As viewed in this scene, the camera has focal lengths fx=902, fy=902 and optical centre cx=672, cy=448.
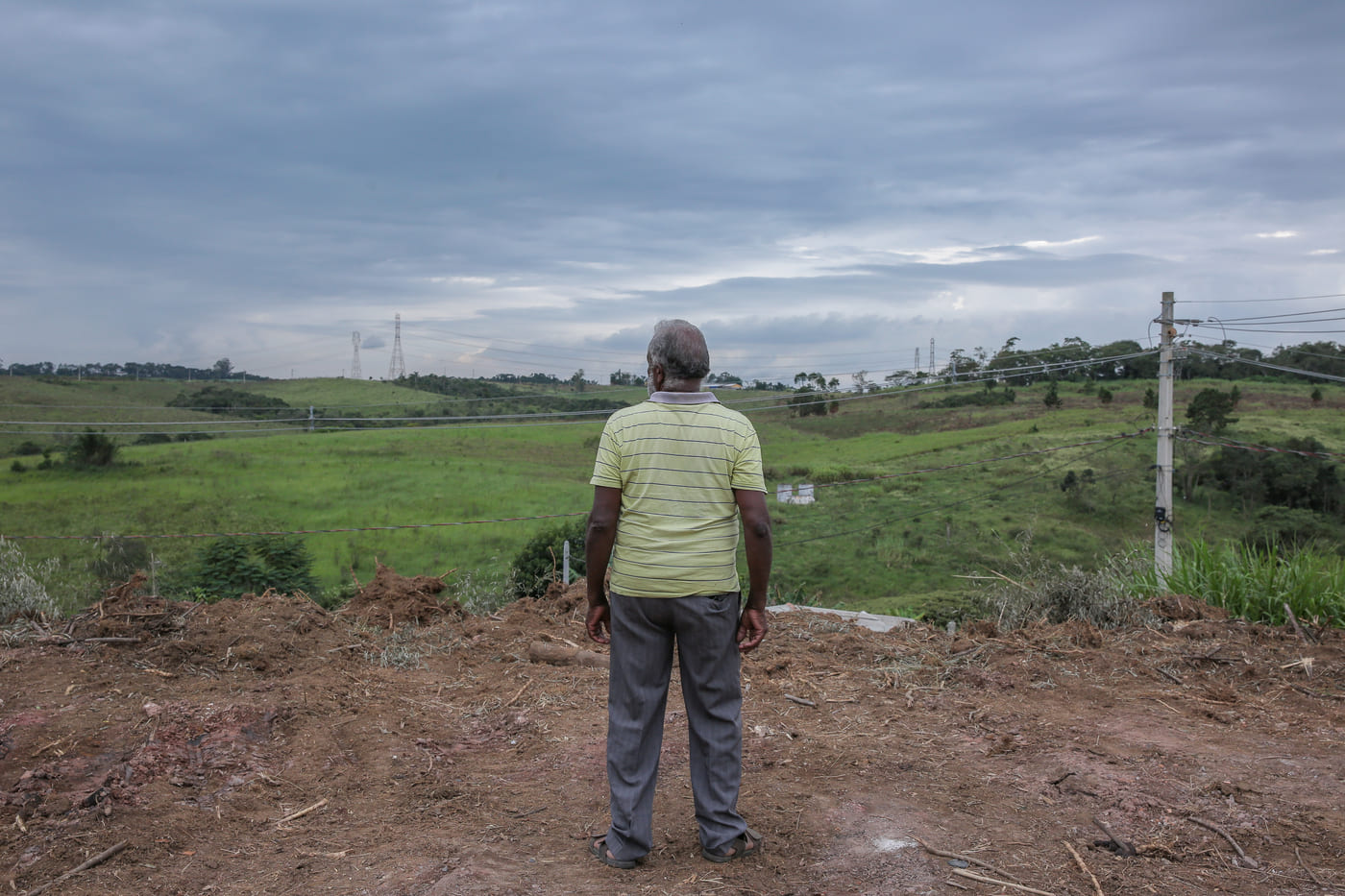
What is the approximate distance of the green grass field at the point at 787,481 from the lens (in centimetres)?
2866

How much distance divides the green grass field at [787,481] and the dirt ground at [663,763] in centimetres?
2089

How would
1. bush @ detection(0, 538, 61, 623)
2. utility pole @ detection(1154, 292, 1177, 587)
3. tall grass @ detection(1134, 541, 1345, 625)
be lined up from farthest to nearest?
utility pole @ detection(1154, 292, 1177, 587)
tall grass @ detection(1134, 541, 1345, 625)
bush @ detection(0, 538, 61, 623)

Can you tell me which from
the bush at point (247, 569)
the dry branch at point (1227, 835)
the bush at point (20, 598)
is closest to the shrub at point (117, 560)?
the bush at point (247, 569)

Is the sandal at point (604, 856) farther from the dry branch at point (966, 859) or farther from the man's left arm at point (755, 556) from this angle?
the dry branch at point (966, 859)

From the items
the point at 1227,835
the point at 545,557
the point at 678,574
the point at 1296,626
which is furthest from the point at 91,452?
the point at 1227,835

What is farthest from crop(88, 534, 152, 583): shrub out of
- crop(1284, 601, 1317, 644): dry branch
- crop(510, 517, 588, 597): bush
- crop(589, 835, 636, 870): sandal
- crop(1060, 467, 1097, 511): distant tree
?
crop(1060, 467, 1097, 511): distant tree

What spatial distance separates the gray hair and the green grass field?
23.7 meters

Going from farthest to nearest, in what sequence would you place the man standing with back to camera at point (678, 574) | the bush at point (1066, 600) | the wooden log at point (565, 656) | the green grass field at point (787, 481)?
the green grass field at point (787, 481), the bush at point (1066, 600), the wooden log at point (565, 656), the man standing with back to camera at point (678, 574)

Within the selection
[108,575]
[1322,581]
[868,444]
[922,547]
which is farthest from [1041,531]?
[108,575]

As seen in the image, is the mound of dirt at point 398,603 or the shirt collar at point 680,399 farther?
the mound of dirt at point 398,603

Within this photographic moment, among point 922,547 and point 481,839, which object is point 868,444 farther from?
point 481,839

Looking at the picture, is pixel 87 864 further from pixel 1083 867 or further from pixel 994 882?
pixel 1083 867

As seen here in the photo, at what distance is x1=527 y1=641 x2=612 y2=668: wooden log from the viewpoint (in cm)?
578

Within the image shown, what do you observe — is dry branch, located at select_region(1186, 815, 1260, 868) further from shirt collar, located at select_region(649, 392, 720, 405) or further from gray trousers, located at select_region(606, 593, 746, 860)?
shirt collar, located at select_region(649, 392, 720, 405)
